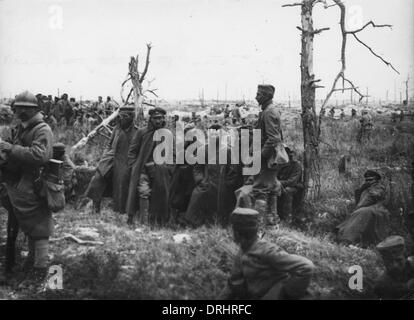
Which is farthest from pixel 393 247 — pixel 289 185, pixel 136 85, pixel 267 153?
pixel 136 85

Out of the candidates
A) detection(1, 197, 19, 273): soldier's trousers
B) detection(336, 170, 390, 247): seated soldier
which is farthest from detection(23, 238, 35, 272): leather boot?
detection(336, 170, 390, 247): seated soldier

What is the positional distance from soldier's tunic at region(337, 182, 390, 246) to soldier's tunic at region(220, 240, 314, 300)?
342 cm

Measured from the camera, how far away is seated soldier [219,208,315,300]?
16.5ft

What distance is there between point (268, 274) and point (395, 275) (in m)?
1.95

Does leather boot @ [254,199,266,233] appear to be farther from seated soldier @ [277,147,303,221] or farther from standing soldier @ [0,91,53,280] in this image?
standing soldier @ [0,91,53,280]

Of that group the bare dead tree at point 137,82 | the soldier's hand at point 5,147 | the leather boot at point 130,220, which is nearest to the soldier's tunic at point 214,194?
the leather boot at point 130,220

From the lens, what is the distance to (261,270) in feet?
17.3

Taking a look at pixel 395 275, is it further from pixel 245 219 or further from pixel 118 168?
pixel 118 168
